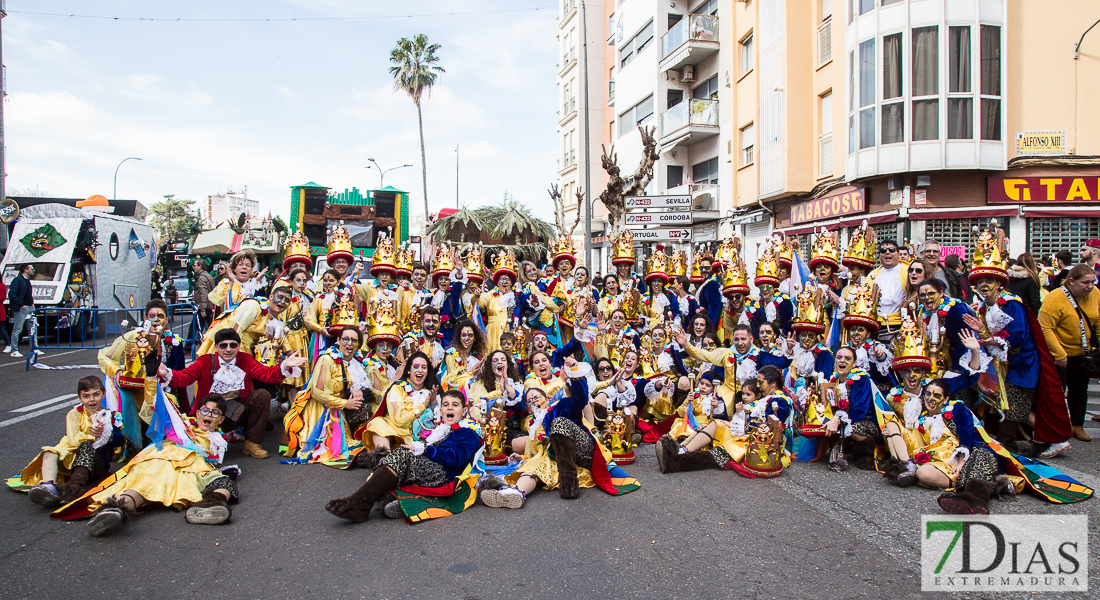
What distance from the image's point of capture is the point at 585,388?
604 cm

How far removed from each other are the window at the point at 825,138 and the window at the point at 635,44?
11828 mm

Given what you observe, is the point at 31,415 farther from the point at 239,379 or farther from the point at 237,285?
the point at 239,379

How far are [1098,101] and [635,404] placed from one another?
12.6 metres

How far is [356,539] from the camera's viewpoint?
4297 millimetres

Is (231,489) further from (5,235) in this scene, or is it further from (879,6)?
(5,235)

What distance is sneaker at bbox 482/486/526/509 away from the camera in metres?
4.88

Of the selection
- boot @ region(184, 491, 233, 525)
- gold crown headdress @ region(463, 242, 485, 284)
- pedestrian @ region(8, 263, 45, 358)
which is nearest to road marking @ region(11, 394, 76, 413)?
boot @ region(184, 491, 233, 525)

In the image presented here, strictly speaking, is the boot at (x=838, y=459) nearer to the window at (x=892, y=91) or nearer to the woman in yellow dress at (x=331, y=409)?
the woman in yellow dress at (x=331, y=409)

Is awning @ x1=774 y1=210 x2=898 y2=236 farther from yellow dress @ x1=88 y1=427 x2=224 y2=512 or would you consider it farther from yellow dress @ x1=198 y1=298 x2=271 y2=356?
yellow dress @ x1=88 y1=427 x2=224 y2=512

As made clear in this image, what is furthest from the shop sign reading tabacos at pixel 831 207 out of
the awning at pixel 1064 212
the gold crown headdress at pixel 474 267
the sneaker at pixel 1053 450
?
the gold crown headdress at pixel 474 267

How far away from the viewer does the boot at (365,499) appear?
441cm

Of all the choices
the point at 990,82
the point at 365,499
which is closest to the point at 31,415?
the point at 365,499

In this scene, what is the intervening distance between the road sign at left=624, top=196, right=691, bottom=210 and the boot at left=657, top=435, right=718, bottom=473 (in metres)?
7.26

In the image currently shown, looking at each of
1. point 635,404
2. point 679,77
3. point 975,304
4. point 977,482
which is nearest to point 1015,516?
point 977,482
